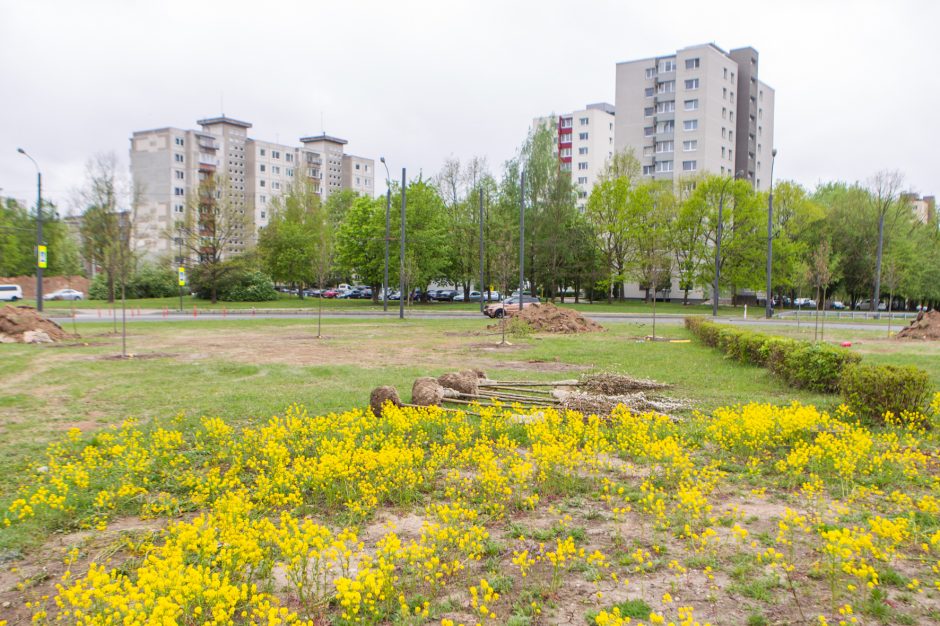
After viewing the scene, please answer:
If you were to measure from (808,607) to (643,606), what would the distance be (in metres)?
1.01

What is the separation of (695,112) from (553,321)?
58.6m

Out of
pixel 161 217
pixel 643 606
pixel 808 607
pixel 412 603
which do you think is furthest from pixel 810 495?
pixel 161 217

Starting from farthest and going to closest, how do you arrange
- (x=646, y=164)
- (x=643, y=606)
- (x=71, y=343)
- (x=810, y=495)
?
(x=646, y=164), (x=71, y=343), (x=810, y=495), (x=643, y=606)

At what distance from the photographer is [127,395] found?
32.4ft

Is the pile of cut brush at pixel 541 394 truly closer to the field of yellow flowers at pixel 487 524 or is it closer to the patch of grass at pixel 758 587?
the field of yellow flowers at pixel 487 524

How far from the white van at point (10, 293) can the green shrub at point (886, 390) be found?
6588cm

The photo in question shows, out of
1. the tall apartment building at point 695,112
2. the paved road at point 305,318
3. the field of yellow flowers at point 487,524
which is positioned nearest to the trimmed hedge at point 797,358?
the field of yellow flowers at point 487,524

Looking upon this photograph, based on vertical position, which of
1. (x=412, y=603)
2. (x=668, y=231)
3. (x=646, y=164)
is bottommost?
(x=412, y=603)

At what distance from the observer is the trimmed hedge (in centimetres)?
1002

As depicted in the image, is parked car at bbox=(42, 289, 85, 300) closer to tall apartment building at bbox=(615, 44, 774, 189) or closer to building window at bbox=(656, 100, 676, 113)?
→ tall apartment building at bbox=(615, 44, 774, 189)

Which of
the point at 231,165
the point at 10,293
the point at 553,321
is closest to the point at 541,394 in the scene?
the point at 553,321

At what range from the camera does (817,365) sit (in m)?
10.2

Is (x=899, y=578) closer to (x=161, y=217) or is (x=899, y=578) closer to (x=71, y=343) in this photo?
(x=71, y=343)

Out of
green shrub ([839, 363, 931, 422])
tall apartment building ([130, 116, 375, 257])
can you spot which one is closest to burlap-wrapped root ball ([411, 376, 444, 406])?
green shrub ([839, 363, 931, 422])
